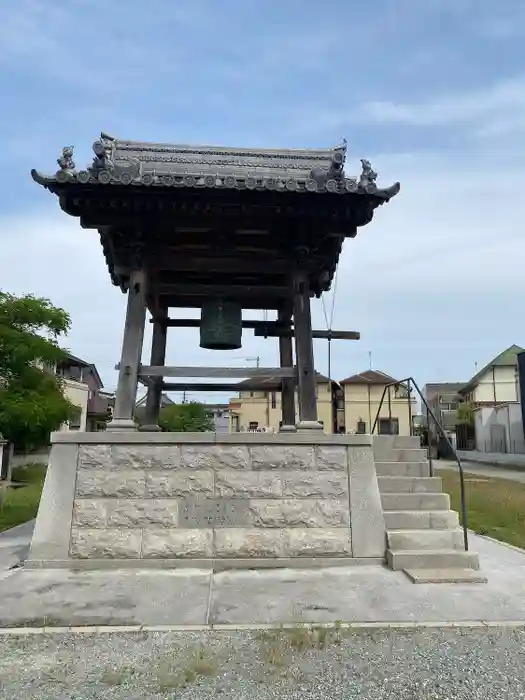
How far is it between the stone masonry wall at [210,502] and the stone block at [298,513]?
1cm

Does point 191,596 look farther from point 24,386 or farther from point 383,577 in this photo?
point 24,386

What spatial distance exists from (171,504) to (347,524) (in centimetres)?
200

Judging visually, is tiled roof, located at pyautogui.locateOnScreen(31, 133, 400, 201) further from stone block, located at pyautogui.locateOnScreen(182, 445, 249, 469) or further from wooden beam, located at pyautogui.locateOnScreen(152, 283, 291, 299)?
stone block, located at pyautogui.locateOnScreen(182, 445, 249, 469)

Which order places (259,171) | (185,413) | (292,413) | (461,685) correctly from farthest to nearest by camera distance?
(185,413) → (292,413) → (259,171) → (461,685)

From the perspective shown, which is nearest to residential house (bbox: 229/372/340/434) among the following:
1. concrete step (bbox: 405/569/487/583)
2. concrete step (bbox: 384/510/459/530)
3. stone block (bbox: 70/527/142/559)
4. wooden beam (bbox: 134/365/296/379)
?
wooden beam (bbox: 134/365/296/379)

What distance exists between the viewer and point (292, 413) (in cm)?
833

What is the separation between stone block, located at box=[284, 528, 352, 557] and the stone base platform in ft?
0.03

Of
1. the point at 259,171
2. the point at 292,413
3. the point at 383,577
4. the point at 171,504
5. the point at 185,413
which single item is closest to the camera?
the point at 383,577

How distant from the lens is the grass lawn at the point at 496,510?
328 inches

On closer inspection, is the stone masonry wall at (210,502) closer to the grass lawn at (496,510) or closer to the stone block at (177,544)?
the stone block at (177,544)

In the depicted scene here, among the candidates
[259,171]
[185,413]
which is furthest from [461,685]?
[185,413]

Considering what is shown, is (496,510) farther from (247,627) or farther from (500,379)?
(500,379)

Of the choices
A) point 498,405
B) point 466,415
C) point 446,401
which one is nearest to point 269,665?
point 498,405

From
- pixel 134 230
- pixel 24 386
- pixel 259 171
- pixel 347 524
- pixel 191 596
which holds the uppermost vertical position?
pixel 259 171
